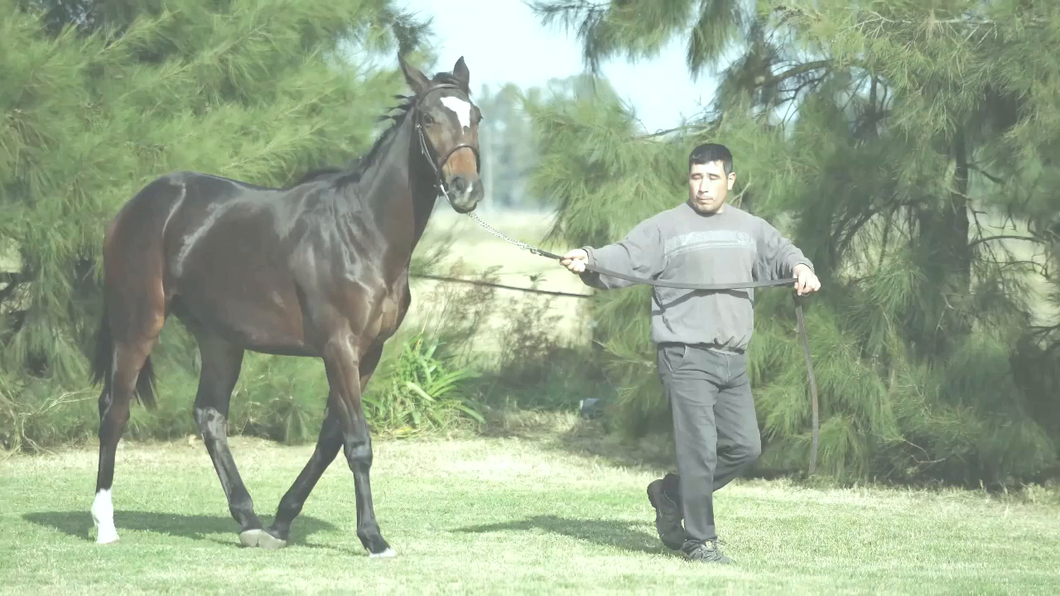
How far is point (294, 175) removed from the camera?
10516 mm

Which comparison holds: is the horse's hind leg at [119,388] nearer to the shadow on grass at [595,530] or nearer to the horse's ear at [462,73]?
the shadow on grass at [595,530]

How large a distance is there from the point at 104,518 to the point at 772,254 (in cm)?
352

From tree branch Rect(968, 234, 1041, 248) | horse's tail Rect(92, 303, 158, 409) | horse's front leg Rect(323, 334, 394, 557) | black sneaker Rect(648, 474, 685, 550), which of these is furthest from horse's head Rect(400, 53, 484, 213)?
tree branch Rect(968, 234, 1041, 248)

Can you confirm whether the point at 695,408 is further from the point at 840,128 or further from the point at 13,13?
the point at 13,13

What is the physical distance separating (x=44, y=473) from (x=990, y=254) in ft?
21.9

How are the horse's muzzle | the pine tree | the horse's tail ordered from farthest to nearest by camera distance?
the pine tree
the horse's tail
the horse's muzzle

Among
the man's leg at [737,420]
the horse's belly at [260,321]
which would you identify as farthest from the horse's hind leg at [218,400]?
the man's leg at [737,420]

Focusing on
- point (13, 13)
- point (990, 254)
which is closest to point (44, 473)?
point (13, 13)

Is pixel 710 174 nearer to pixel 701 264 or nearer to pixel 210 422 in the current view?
pixel 701 264

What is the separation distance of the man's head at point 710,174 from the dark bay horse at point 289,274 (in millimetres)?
1013

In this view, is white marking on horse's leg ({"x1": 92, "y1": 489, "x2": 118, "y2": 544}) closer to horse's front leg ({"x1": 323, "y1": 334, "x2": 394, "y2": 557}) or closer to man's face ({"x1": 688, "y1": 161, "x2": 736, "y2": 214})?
horse's front leg ({"x1": 323, "y1": 334, "x2": 394, "y2": 557})

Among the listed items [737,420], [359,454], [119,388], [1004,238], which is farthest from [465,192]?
[1004,238]

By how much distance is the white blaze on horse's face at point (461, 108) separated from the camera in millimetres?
5872

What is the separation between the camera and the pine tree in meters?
8.03
